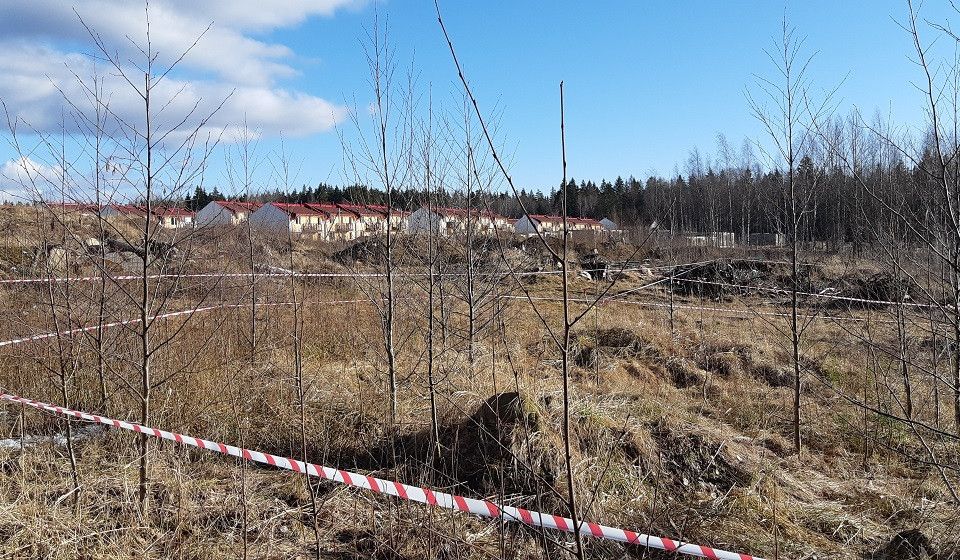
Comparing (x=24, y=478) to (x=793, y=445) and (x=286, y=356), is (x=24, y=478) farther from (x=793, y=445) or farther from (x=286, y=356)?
(x=793, y=445)

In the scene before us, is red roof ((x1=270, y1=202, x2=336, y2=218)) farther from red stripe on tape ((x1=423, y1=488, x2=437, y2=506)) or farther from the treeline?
red stripe on tape ((x1=423, y1=488, x2=437, y2=506))

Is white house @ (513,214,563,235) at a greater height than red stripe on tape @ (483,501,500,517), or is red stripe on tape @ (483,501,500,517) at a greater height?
white house @ (513,214,563,235)

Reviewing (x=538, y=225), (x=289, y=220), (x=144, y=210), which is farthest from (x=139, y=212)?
(x=538, y=225)

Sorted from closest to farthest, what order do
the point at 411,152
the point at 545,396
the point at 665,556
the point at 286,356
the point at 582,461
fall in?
the point at 665,556, the point at 582,461, the point at 545,396, the point at 411,152, the point at 286,356

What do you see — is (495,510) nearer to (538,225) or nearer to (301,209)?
(538,225)

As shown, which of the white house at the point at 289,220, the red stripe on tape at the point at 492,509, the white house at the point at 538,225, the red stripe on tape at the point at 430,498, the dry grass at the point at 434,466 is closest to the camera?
the white house at the point at 538,225

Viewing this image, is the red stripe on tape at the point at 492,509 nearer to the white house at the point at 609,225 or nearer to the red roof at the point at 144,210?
the red roof at the point at 144,210

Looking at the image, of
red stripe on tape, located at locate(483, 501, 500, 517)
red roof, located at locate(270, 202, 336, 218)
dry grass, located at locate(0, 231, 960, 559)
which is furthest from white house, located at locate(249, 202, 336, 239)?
red stripe on tape, located at locate(483, 501, 500, 517)

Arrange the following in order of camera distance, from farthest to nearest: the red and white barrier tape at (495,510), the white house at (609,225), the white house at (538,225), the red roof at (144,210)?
the white house at (609,225)
the red roof at (144,210)
the red and white barrier tape at (495,510)
the white house at (538,225)

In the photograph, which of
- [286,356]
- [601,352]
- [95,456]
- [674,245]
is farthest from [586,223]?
[95,456]

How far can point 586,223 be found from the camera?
177ft

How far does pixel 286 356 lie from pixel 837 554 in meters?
6.13

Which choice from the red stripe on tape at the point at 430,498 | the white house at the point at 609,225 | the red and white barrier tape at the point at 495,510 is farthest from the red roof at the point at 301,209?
the white house at the point at 609,225

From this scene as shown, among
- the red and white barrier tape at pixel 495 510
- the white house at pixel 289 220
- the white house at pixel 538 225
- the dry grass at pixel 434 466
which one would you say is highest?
the white house at pixel 289 220
